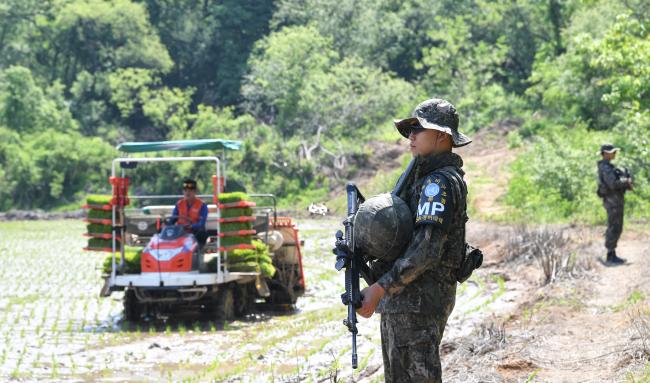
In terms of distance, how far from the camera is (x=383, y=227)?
5473mm

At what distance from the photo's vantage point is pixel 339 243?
5504 mm

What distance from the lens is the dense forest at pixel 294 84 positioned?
3594 cm

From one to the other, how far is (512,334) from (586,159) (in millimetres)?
18154

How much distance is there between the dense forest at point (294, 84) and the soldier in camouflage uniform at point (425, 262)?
20.6 m

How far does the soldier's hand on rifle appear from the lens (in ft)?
17.8

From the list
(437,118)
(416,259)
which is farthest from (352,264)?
(437,118)

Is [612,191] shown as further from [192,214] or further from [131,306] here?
[131,306]

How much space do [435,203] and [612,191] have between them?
442 inches

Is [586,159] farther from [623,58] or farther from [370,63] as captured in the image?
[370,63]

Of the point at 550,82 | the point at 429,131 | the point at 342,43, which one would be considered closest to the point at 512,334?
the point at 429,131

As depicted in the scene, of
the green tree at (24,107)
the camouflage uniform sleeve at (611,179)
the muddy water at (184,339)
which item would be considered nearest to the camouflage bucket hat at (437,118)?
the muddy water at (184,339)

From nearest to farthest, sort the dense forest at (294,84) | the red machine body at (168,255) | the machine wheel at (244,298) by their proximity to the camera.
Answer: the red machine body at (168,255) → the machine wheel at (244,298) → the dense forest at (294,84)

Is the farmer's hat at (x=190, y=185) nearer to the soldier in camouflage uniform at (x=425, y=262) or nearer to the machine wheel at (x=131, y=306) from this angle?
the machine wheel at (x=131, y=306)

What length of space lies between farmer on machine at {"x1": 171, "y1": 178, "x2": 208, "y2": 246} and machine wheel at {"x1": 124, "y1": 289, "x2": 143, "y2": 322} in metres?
1.18
